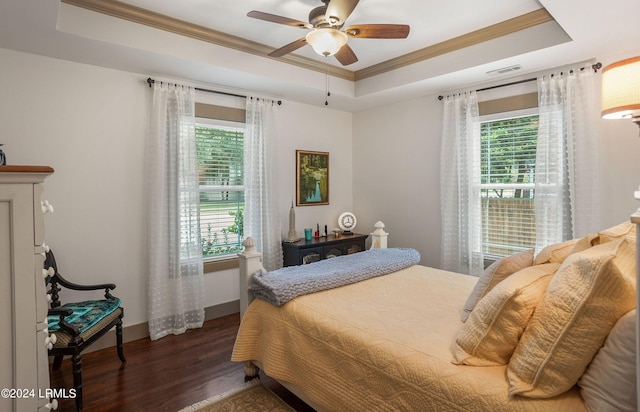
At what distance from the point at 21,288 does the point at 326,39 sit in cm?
207

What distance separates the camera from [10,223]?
1373mm

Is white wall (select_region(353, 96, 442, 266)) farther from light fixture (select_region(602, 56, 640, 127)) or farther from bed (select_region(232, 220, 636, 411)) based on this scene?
light fixture (select_region(602, 56, 640, 127))

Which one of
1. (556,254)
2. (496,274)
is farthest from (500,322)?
(556,254)

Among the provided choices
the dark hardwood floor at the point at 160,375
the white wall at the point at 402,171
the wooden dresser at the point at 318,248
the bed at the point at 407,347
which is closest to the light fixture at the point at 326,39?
the bed at the point at 407,347

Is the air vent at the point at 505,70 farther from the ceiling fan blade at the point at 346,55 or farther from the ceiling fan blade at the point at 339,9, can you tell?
the ceiling fan blade at the point at 339,9

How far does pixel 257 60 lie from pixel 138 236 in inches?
78.2

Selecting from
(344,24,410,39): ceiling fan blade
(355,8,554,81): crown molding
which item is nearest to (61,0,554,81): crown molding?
(355,8,554,81): crown molding

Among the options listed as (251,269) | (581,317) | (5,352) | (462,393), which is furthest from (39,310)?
(581,317)

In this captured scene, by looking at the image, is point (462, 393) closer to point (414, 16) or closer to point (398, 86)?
point (414, 16)

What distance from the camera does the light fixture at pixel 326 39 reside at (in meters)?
2.23

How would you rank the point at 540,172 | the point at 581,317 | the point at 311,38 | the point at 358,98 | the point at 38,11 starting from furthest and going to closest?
the point at 358,98 < the point at 540,172 < the point at 311,38 < the point at 38,11 < the point at 581,317

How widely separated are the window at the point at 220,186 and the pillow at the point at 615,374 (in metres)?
3.25

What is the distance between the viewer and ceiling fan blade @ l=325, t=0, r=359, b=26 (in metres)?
1.99

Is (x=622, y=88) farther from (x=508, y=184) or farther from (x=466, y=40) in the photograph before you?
(x=508, y=184)
